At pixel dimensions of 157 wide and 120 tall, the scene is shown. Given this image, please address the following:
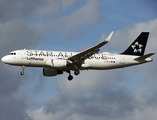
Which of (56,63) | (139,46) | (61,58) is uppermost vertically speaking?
(139,46)

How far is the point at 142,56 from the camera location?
2371 inches

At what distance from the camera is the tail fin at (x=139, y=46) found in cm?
6375

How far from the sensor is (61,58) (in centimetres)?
5866

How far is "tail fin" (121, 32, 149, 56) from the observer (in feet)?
209

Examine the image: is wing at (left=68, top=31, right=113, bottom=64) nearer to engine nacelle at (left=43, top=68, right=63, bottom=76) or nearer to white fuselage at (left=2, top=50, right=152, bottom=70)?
white fuselage at (left=2, top=50, right=152, bottom=70)

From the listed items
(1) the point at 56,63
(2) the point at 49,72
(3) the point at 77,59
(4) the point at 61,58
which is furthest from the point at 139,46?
(2) the point at 49,72

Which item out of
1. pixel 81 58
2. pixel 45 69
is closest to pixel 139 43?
pixel 81 58

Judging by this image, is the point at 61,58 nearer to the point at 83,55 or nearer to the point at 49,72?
the point at 83,55

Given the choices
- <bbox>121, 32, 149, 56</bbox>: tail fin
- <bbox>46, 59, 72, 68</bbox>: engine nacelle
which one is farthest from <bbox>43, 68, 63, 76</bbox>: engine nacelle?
<bbox>121, 32, 149, 56</bbox>: tail fin

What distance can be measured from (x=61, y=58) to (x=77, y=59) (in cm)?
278

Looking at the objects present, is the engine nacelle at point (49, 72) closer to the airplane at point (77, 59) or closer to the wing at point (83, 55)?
the airplane at point (77, 59)

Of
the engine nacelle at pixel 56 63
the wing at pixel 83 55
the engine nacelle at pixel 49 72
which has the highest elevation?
the wing at pixel 83 55

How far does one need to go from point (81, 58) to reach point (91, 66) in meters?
2.93

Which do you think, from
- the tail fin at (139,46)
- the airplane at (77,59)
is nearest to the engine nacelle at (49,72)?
the airplane at (77,59)
